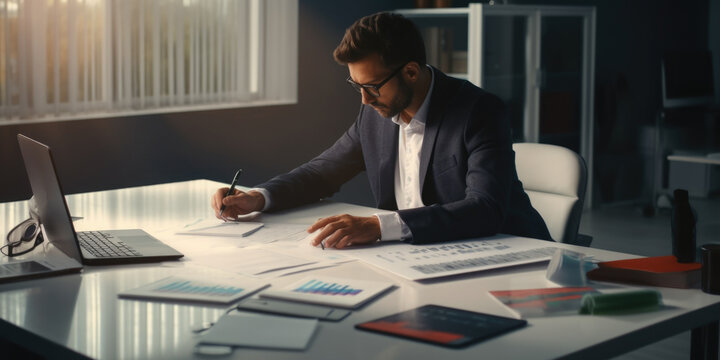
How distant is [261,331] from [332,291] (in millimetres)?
251

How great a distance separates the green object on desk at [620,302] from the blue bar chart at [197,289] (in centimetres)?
63

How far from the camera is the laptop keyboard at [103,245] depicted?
1921 millimetres

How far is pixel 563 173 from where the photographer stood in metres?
2.51

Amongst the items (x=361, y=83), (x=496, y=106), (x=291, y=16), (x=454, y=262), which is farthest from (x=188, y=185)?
(x=291, y=16)

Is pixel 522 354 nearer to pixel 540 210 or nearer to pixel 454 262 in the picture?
pixel 454 262

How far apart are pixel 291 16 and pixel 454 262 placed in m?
3.39

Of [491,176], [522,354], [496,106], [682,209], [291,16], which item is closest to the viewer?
[522,354]

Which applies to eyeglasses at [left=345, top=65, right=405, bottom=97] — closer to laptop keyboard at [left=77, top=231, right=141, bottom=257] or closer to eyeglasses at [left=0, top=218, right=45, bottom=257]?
laptop keyboard at [left=77, top=231, right=141, bottom=257]

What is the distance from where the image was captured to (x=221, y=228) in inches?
88.4

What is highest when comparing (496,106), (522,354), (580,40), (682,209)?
(580,40)

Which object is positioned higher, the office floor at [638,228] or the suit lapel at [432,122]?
the suit lapel at [432,122]

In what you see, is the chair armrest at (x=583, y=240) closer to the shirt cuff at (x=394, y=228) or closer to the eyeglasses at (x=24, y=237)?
the shirt cuff at (x=394, y=228)

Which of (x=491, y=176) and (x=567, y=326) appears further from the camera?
(x=491, y=176)

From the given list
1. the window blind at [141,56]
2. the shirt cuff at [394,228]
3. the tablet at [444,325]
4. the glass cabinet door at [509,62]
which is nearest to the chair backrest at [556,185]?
the shirt cuff at [394,228]
